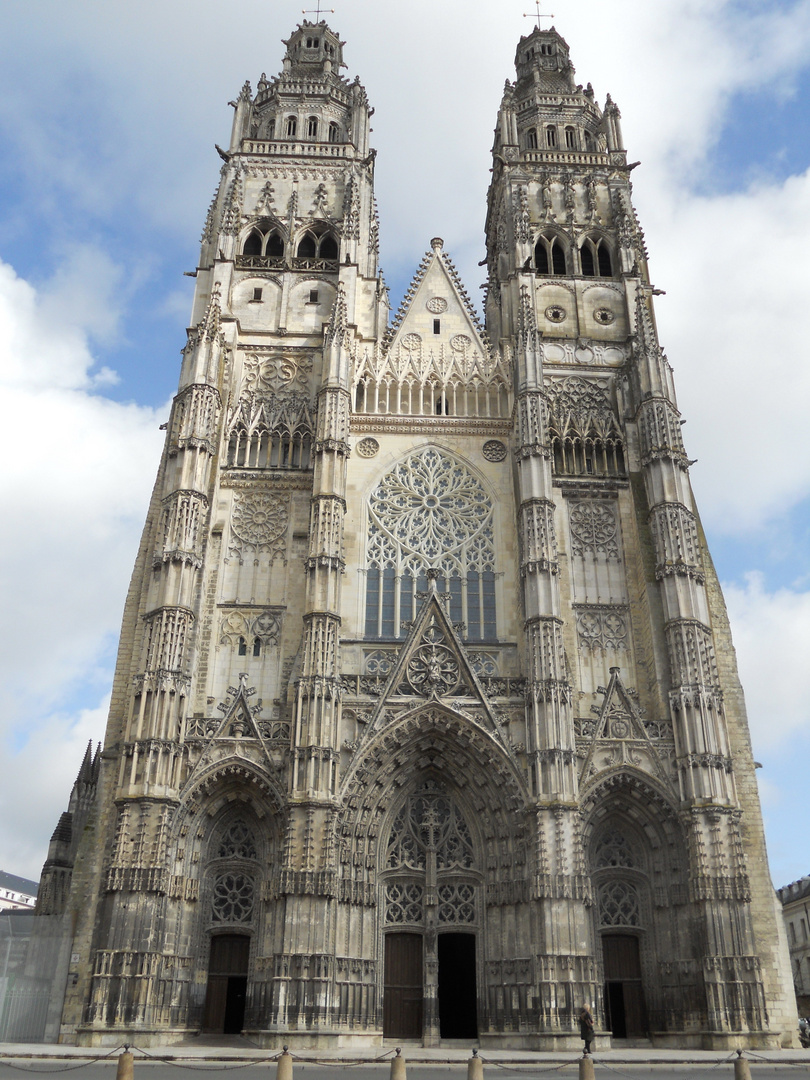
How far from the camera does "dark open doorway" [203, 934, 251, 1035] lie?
75.4 feet

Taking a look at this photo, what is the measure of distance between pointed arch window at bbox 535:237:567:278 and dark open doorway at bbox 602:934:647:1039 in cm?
2389

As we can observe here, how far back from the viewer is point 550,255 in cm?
3538

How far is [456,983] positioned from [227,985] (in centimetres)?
600

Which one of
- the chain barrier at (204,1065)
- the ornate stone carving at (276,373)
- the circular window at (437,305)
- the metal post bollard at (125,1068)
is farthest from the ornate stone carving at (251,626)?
the metal post bollard at (125,1068)

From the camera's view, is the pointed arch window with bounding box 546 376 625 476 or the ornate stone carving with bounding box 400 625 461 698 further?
the pointed arch window with bounding box 546 376 625 476

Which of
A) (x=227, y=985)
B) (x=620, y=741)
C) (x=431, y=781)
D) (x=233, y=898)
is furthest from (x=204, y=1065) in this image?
(x=620, y=741)

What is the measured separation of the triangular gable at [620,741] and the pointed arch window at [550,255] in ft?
57.6

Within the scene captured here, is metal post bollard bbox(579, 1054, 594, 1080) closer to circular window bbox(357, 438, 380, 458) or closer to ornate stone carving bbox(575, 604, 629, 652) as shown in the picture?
ornate stone carving bbox(575, 604, 629, 652)

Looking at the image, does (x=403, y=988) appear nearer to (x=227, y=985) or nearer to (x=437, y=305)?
(x=227, y=985)

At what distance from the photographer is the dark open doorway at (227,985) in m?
23.0

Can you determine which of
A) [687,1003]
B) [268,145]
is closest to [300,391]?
[268,145]

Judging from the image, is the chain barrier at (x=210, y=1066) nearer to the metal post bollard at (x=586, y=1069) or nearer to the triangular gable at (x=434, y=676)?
the metal post bollard at (x=586, y=1069)

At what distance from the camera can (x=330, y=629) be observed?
24969 millimetres

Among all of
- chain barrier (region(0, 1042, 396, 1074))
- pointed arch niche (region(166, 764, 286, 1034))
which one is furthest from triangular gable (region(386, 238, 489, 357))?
chain barrier (region(0, 1042, 396, 1074))
